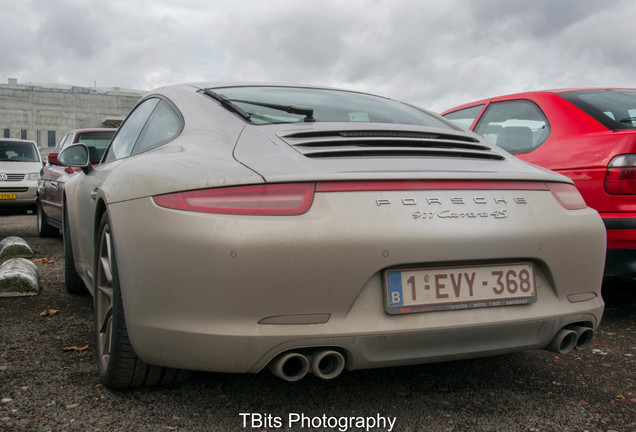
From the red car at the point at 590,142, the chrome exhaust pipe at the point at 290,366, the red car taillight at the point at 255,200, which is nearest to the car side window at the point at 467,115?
the red car at the point at 590,142

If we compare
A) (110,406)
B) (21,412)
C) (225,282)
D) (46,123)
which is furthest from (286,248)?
(46,123)

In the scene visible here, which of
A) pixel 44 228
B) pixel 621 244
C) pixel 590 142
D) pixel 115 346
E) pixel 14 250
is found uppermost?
pixel 590 142

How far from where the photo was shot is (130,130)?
3.60 m

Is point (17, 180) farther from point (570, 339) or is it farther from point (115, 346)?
point (570, 339)

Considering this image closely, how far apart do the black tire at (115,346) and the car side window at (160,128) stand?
1.45 ft

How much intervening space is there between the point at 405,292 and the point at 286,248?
1.44ft

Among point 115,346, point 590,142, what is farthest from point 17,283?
point 590,142

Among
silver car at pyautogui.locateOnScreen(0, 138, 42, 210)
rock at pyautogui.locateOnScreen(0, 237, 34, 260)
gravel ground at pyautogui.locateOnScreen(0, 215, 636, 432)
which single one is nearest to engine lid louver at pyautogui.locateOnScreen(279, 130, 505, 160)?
gravel ground at pyautogui.locateOnScreen(0, 215, 636, 432)

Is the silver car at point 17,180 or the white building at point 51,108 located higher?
the silver car at point 17,180

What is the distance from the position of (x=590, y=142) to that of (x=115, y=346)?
2.95 m

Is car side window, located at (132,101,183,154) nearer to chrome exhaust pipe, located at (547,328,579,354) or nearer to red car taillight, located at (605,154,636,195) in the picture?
chrome exhaust pipe, located at (547,328,579,354)

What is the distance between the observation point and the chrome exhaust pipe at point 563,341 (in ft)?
7.75

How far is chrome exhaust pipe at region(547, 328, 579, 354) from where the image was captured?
2.36 metres

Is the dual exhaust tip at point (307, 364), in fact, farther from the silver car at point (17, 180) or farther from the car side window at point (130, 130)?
the silver car at point (17, 180)
